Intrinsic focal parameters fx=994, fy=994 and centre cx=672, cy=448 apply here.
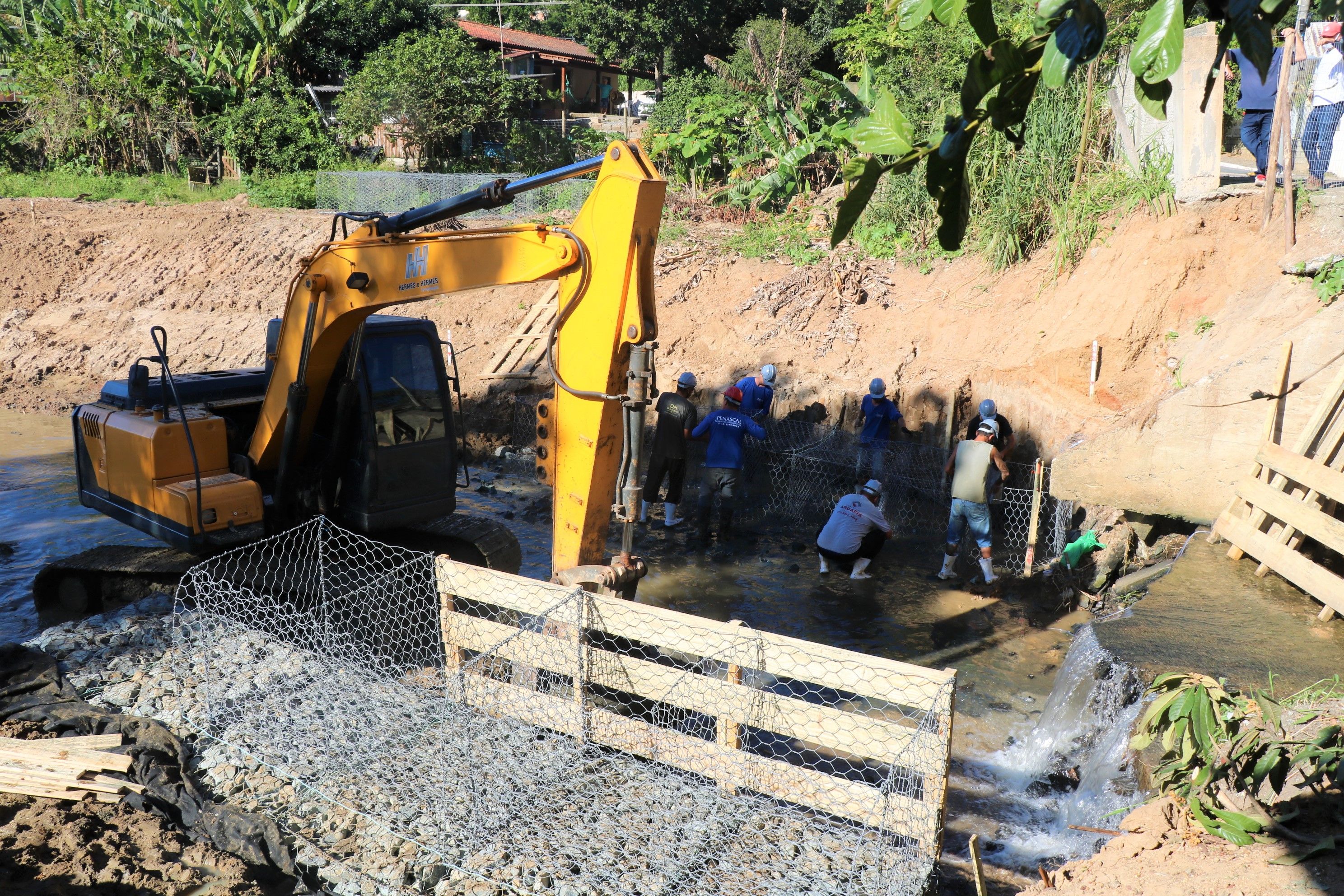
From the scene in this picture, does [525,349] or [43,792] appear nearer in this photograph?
[43,792]

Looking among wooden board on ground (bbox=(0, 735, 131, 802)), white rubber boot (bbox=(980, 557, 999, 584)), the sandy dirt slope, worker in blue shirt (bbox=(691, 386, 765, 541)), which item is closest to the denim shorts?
white rubber boot (bbox=(980, 557, 999, 584))

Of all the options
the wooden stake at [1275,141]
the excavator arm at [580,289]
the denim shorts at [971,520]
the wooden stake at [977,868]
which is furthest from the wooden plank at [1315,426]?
A: the excavator arm at [580,289]

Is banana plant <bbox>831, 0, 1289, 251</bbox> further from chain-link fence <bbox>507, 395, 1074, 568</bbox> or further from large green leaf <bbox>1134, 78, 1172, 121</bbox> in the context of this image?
chain-link fence <bbox>507, 395, 1074, 568</bbox>

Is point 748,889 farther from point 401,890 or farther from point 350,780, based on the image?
point 350,780

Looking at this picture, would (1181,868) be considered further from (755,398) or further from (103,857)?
(755,398)

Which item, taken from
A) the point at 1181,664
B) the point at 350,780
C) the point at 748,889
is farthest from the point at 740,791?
the point at 1181,664

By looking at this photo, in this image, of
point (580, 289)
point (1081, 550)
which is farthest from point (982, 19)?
point (1081, 550)

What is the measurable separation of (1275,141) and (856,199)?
31.9 ft

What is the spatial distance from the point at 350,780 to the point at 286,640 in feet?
6.05

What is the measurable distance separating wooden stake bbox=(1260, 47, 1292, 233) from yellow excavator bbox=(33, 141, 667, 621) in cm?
657

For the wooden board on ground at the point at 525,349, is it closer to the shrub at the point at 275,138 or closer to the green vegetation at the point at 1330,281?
the green vegetation at the point at 1330,281

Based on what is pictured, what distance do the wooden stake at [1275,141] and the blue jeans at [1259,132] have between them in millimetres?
136

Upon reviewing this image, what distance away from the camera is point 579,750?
554 centimetres

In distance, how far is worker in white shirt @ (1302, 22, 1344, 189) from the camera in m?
9.73
